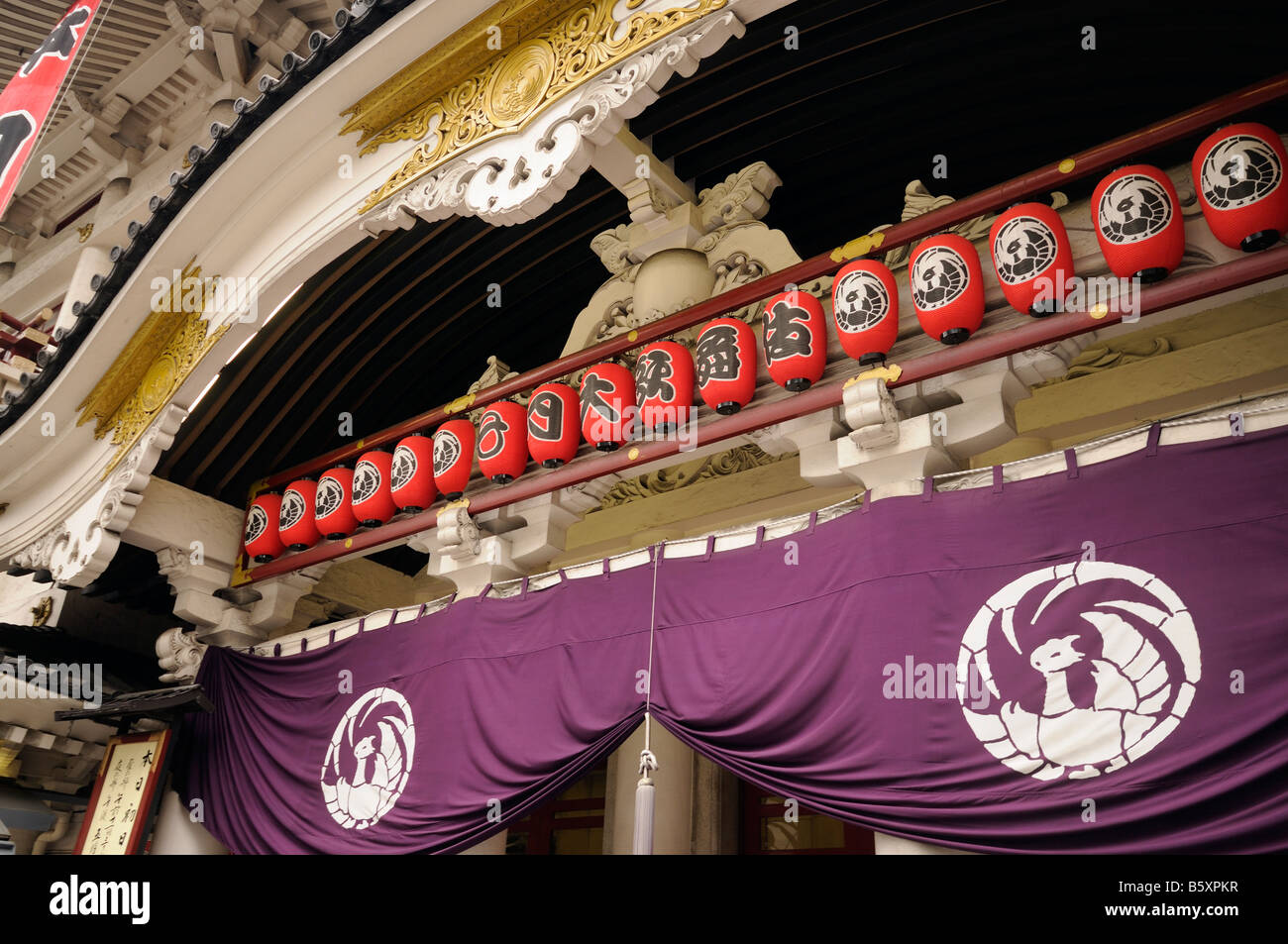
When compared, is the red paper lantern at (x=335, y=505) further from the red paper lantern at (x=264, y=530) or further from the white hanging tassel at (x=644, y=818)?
the white hanging tassel at (x=644, y=818)

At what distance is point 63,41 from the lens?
6.91m

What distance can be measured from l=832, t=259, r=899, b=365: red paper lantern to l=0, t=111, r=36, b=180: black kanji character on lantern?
17.5 feet

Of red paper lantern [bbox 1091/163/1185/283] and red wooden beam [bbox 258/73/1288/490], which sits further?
red wooden beam [bbox 258/73/1288/490]

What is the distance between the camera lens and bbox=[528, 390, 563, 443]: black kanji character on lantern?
18.7 feet

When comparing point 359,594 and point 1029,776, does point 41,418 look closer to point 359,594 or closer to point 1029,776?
point 359,594

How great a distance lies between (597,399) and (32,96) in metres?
4.44

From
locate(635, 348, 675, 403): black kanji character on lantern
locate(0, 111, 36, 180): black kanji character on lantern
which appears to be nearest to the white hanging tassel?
locate(635, 348, 675, 403): black kanji character on lantern

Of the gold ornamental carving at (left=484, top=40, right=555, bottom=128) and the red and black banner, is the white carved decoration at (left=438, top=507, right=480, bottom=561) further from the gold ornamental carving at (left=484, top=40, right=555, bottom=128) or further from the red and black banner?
the red and black banner

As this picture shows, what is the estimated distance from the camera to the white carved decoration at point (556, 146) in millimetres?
4703

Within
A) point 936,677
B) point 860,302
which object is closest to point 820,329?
point 860,302

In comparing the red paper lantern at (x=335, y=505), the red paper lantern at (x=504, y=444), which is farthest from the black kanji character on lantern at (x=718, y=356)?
the red paper lantern at (x=335, y=505)

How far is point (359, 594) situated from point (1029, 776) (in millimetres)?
5789

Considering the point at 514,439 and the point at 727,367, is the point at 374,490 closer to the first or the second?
the point at 514,439

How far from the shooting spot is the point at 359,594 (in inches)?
317
